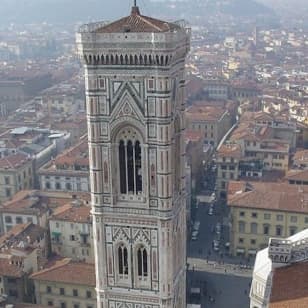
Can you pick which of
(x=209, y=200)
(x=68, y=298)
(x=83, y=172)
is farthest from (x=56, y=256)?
(x=209, y=200)

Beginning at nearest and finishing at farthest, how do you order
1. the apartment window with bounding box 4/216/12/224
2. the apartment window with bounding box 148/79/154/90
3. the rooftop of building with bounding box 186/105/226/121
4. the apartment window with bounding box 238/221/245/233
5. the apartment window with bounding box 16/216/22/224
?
the apartment window with bounding box 148/79/154/90 → the apartment window with bounding box 238/221/245/233 → the apartment window with bounding box 16/216/22/224 → the apartment window with bounding box 4/216/12/224 → the rooftop of building with bounding box 186/105/226/121

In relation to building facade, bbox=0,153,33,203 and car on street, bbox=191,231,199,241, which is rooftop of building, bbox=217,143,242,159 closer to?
car on street, bbox=191,231,199,241

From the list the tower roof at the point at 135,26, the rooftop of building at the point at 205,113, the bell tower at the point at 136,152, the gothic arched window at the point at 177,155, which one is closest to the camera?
the bell tower at the point at 136,152

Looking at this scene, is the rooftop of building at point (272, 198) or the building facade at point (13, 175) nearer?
the rooftop of building at point (272, 198)

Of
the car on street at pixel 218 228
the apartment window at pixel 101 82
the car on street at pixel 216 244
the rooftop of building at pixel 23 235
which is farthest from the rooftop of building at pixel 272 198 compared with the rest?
the apartment window at pixel 101 82

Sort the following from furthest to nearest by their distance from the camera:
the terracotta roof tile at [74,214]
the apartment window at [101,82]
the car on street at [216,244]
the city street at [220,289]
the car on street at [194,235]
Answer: the car on street at [194,235] < the car on street at [216,244] < the terracotta roof tile at [74,214] < the city street at [220,289] < the apartment window at [101,82]

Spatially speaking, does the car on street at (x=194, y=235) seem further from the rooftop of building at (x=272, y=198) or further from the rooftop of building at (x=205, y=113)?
the rooftop of building at (x=205, y=113)

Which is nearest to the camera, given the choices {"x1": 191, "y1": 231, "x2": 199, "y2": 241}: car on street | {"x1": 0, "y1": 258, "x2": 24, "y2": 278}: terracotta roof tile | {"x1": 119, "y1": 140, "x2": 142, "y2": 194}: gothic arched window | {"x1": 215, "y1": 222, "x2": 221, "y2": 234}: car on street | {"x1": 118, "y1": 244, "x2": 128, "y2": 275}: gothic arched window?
{"x1": 119, "y1": 140, "x2": 142, "y2": 194}: gothic arched window

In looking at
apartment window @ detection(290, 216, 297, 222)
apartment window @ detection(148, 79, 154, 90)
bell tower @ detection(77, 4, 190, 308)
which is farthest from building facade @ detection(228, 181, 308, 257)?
apartment window @ detection(148, 79, 154, 90)
